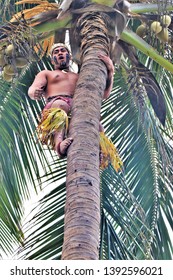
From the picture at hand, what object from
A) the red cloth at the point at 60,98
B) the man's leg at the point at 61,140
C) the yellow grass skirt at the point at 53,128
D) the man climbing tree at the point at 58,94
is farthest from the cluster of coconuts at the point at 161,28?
the yellow grass skirt at the point at 53,128

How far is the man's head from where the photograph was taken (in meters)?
4.51

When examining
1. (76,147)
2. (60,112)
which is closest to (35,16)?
(60,112)

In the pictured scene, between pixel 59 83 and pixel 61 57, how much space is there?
0.30m

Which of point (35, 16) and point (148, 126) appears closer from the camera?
point (35, 16)

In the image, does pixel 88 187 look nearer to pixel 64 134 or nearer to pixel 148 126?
pixel 64 134

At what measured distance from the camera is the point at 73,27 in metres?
4.29

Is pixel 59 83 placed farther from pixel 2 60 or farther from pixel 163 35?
pixel 163 35

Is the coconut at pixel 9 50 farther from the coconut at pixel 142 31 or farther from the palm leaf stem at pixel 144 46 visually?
the coconut at pixel 142 31

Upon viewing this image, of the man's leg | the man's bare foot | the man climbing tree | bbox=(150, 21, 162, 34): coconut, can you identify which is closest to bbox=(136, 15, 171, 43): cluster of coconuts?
bbox=(150, 21, 162, 34): coconut

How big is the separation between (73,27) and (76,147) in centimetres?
128

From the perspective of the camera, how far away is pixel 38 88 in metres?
4.19

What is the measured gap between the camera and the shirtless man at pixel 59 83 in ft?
13.2

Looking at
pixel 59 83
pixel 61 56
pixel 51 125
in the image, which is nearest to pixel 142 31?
pixel 61 56

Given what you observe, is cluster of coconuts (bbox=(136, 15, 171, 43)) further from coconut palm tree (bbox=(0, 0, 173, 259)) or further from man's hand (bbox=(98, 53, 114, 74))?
man's hand (bbox=(98, 53, 114, 74))
